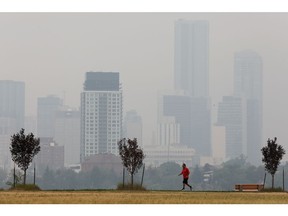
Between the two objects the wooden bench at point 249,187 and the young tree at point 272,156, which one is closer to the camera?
the wooden bench at point 249,187

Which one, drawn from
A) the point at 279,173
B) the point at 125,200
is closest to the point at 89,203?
the point at 125,200

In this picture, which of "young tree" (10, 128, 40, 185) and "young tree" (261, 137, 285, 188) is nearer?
"young tree" (10, 128, 40, 185)

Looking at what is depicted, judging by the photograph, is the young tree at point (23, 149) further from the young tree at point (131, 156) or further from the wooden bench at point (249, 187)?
the wooden bench at point (249, 187)

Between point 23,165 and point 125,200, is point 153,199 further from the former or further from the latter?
point 23,165

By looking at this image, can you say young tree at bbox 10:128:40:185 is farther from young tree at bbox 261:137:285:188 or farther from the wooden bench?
young tree at bbox 261:137:285:188

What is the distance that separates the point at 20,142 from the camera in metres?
54.8

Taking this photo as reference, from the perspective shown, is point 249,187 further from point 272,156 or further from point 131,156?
point 131,156

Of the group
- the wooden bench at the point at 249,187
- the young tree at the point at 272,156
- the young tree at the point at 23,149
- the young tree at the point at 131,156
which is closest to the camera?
the wooden bench at the point at 249,187

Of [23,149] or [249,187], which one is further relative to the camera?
[23,149]

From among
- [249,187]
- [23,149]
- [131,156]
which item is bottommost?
[249,187]

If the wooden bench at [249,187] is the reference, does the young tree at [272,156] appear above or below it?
above

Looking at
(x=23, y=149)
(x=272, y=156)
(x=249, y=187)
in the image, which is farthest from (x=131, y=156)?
(x=272, y=156)

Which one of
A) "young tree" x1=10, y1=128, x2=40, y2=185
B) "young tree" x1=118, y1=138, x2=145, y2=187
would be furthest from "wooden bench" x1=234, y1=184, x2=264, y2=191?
"young tree" x1=10, y1=128, x2=40, y2=185

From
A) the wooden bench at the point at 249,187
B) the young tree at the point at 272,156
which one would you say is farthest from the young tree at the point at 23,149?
the young tree at the point at 272,156
